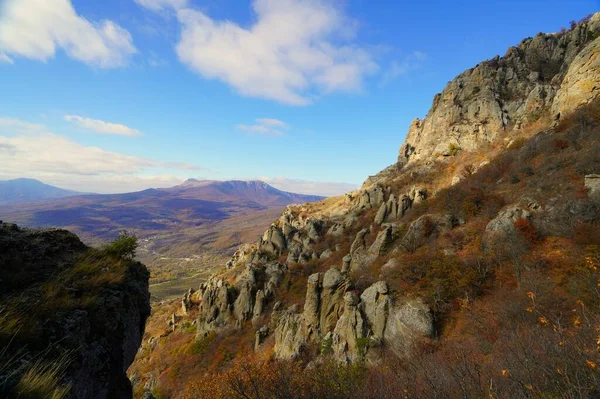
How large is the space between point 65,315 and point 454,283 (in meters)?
23.9

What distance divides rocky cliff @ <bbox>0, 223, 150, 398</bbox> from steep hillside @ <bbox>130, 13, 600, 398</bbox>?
16.9 ft

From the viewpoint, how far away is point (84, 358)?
18.6 feet

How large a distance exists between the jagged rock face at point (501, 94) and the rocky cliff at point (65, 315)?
61.4 meters

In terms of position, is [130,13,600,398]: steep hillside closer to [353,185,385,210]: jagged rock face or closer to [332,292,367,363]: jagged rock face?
[332,292,367,363]: jagged rock face

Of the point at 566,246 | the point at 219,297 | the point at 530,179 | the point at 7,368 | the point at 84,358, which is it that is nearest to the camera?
the point at 7,368

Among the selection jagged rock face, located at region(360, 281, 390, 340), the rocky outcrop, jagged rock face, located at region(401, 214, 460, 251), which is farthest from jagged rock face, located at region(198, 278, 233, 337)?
the rocky outcrop

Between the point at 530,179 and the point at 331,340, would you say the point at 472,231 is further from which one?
the point at 331,340

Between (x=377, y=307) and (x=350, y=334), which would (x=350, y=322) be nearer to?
(x=350, y=334)

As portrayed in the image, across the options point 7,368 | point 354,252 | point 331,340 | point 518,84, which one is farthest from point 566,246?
point 518,84

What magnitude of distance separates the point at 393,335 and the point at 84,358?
20472 millimetres

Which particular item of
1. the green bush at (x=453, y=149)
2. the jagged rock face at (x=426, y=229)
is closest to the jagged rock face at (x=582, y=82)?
the green bush at (x=453, y=149)

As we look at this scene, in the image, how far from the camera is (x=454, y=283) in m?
22.1

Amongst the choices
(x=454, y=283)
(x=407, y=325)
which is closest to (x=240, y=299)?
(x=407, y=325)

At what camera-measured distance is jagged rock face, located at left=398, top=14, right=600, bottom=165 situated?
5462 cm
